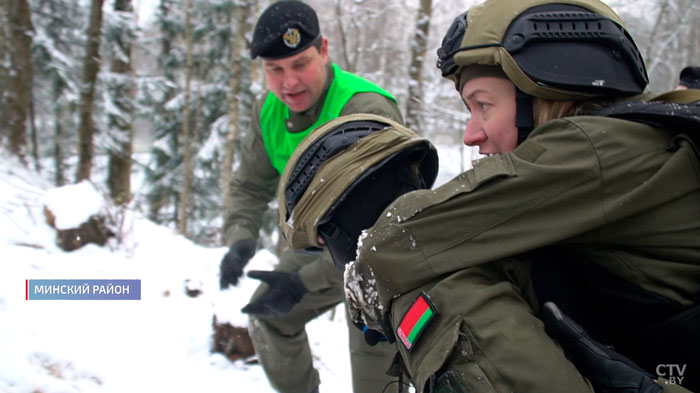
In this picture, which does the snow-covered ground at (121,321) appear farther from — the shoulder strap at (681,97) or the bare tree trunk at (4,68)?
the bare tree trunk at (4,68)

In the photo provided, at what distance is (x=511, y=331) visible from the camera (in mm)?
1053

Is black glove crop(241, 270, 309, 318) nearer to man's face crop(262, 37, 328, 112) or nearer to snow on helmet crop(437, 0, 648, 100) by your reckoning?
man's face crop(262, 37, 328, 112)

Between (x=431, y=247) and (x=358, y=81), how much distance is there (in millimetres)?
1778

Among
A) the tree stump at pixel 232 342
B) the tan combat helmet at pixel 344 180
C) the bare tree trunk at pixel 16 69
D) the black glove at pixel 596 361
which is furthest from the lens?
the bare tree trunk at pixel 16 69

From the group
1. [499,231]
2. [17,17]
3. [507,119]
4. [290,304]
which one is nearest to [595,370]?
[499,231]

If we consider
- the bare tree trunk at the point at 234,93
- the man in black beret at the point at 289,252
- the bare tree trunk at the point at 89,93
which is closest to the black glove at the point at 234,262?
the man in black beret at the point at 289,252

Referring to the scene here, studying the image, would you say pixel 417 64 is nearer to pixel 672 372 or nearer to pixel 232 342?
pixel 232 342

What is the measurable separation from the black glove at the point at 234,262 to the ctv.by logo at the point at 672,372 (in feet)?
6.65

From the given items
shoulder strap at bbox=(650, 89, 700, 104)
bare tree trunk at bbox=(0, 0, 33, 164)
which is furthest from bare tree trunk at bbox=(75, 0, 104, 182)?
shoulder strap at bbox=(650, 89, 700, 104)

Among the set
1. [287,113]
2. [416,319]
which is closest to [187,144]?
[287,113]

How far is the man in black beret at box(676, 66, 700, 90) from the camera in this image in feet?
6.01

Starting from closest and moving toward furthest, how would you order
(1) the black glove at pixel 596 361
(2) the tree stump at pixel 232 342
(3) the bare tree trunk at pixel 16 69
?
(1) the black glove at pixel 596 361 → (2) the tree stump at pixel 232 342 → (3) the bare tree trunk at pixel 16 69

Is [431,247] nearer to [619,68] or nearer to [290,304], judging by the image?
[619,68]

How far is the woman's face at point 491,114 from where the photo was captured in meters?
1.39
